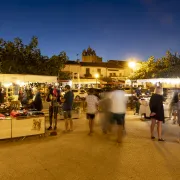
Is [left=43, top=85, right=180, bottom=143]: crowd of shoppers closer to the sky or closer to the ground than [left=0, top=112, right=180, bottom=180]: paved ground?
closer to the sky

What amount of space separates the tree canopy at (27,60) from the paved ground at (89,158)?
14.3 m

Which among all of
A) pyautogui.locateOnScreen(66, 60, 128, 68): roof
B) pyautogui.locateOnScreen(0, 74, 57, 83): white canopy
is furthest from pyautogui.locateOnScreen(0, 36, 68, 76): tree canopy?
pyautogui.locateOnScreen(66, 60, 128, 68): roof

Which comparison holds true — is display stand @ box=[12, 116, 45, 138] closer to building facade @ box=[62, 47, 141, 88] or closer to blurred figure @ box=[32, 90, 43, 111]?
blurred figure @ box=[32, 90, 43, 111]

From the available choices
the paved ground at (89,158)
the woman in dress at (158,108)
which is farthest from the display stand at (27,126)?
the woman in dress at (158,108)

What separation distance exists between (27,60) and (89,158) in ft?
58.1

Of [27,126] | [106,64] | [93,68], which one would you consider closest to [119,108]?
[27,126]

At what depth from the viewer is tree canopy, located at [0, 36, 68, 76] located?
20.6 metres

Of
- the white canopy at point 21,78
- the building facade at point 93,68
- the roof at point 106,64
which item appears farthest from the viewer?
the roof at point 106,64

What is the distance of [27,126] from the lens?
7453 millimetres

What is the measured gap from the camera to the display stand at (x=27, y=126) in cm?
724

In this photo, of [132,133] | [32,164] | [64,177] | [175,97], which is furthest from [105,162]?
[175,97]

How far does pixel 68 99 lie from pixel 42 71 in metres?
13.8

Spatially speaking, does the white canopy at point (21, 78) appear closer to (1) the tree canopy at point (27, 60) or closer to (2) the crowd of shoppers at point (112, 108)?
(2) the crowd of shoppers at point (112, 108)

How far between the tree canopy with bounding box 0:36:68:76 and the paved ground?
14303 millimetres
